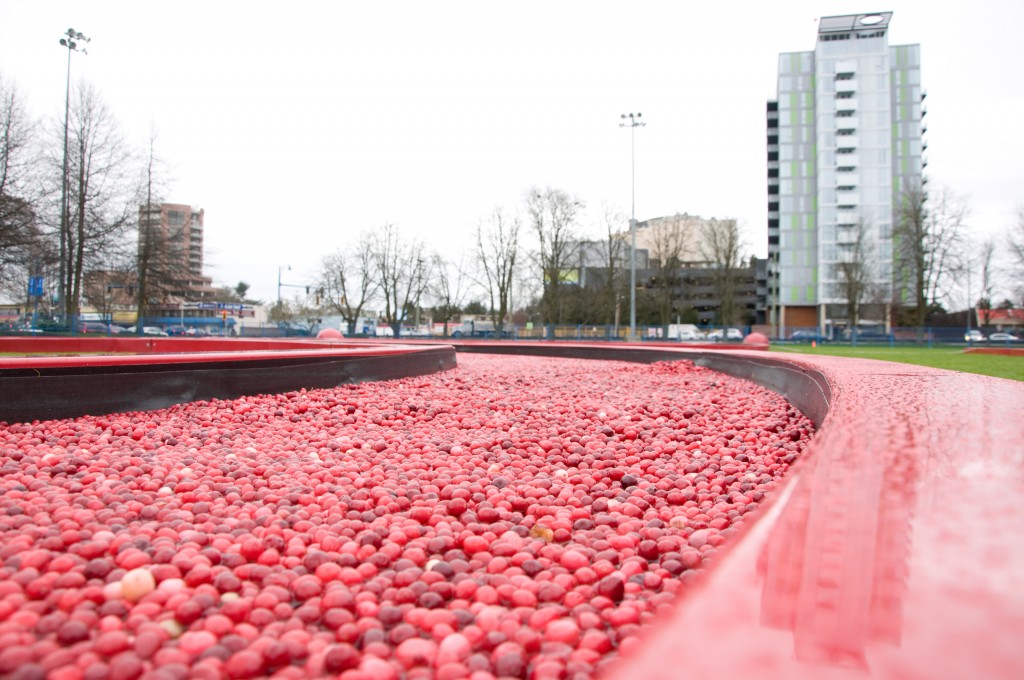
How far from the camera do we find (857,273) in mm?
50594

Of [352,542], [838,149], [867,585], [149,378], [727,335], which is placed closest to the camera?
[867,585]

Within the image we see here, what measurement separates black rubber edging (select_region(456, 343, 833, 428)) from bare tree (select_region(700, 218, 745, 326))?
38740mm

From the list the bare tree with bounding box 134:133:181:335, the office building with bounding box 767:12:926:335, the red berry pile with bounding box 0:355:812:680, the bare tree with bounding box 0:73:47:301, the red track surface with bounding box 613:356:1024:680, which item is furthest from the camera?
the office building with bounding box 767:12:926:335

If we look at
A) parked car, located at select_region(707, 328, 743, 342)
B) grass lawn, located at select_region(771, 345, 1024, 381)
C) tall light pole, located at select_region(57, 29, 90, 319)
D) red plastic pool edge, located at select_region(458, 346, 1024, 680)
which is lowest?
grass lawn, located at select_region(771, 345, 1024, 381)

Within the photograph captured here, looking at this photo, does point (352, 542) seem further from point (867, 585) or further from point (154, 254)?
point (154, 254)

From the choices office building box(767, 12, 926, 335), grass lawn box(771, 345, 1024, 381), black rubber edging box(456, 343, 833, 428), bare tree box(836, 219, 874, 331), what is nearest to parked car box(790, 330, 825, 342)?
bare tree box(836, 219, 874, 331)

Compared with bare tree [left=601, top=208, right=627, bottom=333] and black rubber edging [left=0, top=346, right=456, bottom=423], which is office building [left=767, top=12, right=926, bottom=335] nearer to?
bare tree [left=601, top=208, right=627, bottom=333]

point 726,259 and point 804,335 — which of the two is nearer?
point 804,335

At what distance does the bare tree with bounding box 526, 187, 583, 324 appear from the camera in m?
46.1

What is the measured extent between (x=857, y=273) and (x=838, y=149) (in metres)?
16.5

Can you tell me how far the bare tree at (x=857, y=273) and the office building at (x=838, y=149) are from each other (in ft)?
6.01

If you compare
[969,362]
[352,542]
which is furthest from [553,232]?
[352,542]

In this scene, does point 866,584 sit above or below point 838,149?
below

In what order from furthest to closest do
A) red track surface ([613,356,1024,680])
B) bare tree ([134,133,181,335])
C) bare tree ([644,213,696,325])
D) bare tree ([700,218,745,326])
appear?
bare tree ([700,218,745,326]) < bare tree ([644,213,696,325]) < bare tree ([134,133,181,335]) < red track surface ([613,356,1024,680])
